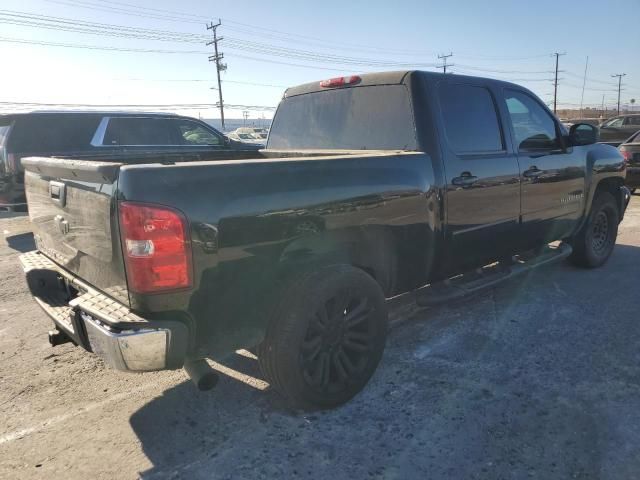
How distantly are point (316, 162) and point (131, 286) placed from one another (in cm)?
115

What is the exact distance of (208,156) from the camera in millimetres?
4465

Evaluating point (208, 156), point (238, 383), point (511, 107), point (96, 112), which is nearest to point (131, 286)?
point (238, 383)

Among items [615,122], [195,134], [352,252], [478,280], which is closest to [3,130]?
[195,134]

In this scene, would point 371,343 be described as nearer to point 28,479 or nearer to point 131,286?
point 131,286

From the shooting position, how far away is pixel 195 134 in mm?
9617

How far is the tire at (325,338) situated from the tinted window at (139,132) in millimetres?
6874

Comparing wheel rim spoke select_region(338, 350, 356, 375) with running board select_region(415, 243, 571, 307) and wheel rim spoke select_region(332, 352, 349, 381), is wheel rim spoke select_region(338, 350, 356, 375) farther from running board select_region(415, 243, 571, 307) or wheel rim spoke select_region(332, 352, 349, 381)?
running board select_region(415, 243, 571, 307)

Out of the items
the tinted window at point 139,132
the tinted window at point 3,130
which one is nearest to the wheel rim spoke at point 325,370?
the tinted window at point 139,132

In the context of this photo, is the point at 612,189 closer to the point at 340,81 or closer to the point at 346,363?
the point at 340,81

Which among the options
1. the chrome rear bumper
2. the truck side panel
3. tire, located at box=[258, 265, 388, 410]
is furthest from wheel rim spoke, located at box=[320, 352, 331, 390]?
the chrome rear bumper

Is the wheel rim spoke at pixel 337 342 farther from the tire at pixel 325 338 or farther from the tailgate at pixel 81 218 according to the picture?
the tailgate at pixel 81 218

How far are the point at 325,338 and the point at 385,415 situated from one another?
566 mm

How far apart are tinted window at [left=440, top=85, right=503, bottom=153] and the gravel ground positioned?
1481mm

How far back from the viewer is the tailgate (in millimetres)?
2350
